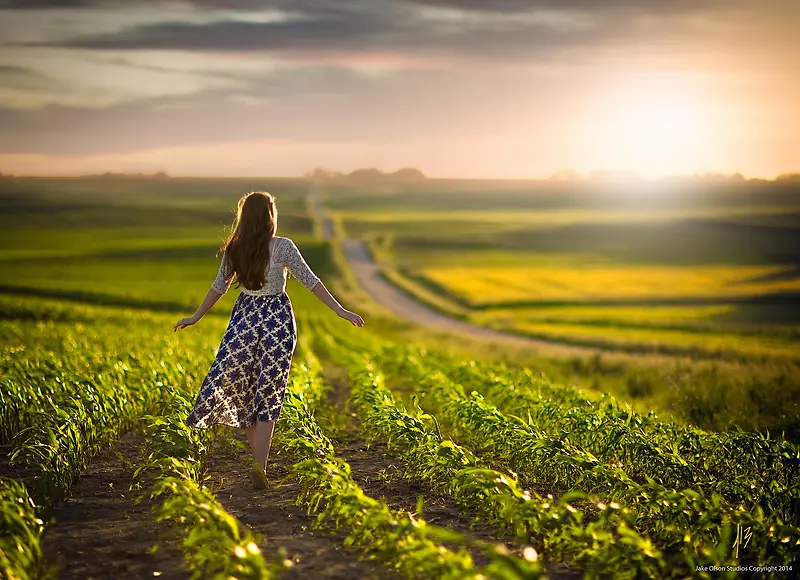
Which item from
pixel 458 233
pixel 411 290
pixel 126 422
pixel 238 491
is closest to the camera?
pixel 238 491

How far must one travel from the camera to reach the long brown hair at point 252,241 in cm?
746

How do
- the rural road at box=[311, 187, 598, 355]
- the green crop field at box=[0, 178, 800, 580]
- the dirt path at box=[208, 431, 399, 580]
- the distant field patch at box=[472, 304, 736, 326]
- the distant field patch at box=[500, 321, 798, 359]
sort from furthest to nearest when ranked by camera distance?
the distant field patch at box=[472, 304, 736, 326] < the rural road at box=[311, 187, 598, 355] < the distant field patch at box=[500, 321, 798, 359] < the dirt path at box=[208, 431, 399, 580] < the green crop field at box=[0, 178, 800, 580]

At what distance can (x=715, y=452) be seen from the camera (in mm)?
7816

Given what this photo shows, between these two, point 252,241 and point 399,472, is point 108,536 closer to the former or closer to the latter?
point 252,241

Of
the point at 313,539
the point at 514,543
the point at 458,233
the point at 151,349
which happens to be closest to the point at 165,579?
the point at 313,539

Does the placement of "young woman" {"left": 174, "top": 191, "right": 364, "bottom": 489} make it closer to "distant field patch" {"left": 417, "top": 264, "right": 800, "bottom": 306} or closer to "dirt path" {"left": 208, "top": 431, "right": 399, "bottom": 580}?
"dirt path" {"left": 208, "top": 431, "right": 399, "bottom": 580}

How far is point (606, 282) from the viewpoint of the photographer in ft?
209

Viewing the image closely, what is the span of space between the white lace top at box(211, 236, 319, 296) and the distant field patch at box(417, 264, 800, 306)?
145 ft

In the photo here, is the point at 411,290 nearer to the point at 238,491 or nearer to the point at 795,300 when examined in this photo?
the point at 795,300

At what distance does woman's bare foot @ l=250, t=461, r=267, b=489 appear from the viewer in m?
7.33

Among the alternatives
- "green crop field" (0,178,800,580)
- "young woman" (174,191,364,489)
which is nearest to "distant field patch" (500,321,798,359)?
"green crop field" (0,178,800,580)

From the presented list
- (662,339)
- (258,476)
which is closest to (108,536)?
(258,476)

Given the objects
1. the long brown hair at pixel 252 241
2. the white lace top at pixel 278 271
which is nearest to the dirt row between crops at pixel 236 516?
the white lace top at pixel 278 271

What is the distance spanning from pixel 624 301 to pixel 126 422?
46.7 meters
